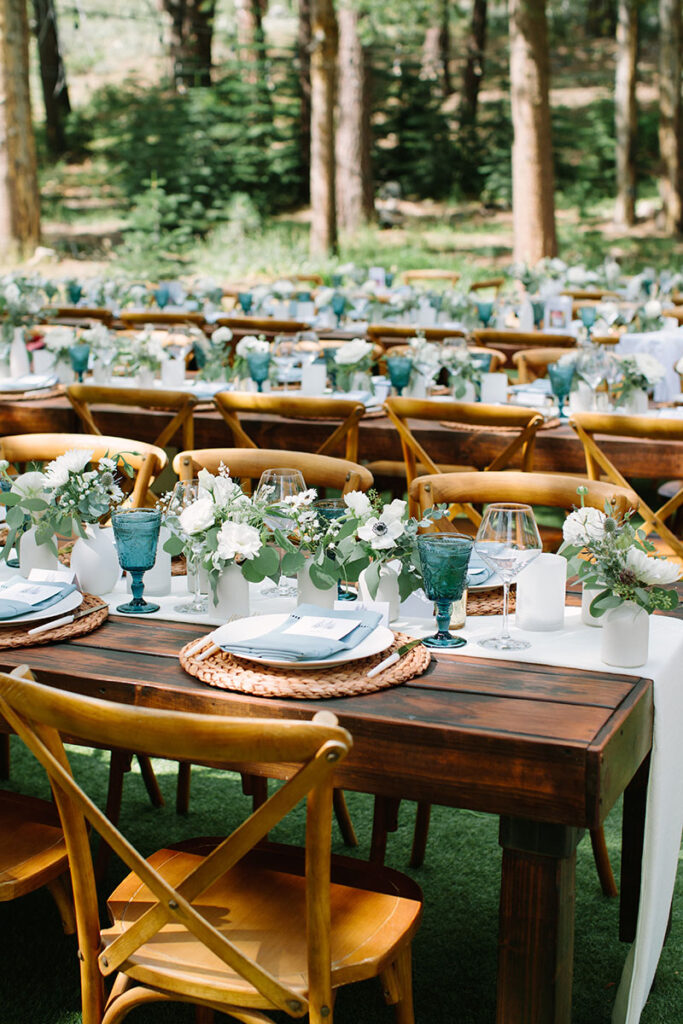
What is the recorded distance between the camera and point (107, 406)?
4.66 metres

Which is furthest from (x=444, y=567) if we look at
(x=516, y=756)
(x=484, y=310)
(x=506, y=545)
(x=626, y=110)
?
(x=626, y=110)

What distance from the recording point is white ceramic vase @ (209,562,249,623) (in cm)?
215

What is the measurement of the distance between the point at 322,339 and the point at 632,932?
16.3 ft

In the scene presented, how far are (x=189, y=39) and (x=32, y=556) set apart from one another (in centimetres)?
2095

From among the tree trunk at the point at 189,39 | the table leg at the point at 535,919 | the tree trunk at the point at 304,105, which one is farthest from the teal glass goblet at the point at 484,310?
the tree trunk at the point at 189,39

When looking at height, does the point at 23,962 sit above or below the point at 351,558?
below

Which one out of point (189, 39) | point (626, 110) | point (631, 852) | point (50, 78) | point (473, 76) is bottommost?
point (631, 852)

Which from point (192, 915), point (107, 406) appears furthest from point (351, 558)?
point (107, 406)

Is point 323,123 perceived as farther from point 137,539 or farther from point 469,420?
point 137,539

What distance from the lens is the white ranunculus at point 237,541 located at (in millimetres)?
2078

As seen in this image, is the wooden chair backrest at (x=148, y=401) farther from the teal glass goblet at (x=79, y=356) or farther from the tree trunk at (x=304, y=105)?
the tree trunk at (x=304, y=105)

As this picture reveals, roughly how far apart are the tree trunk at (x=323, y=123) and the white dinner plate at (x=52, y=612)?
11.1 metres

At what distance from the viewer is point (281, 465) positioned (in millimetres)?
3129

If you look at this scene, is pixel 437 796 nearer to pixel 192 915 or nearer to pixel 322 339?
pixel 192 915
